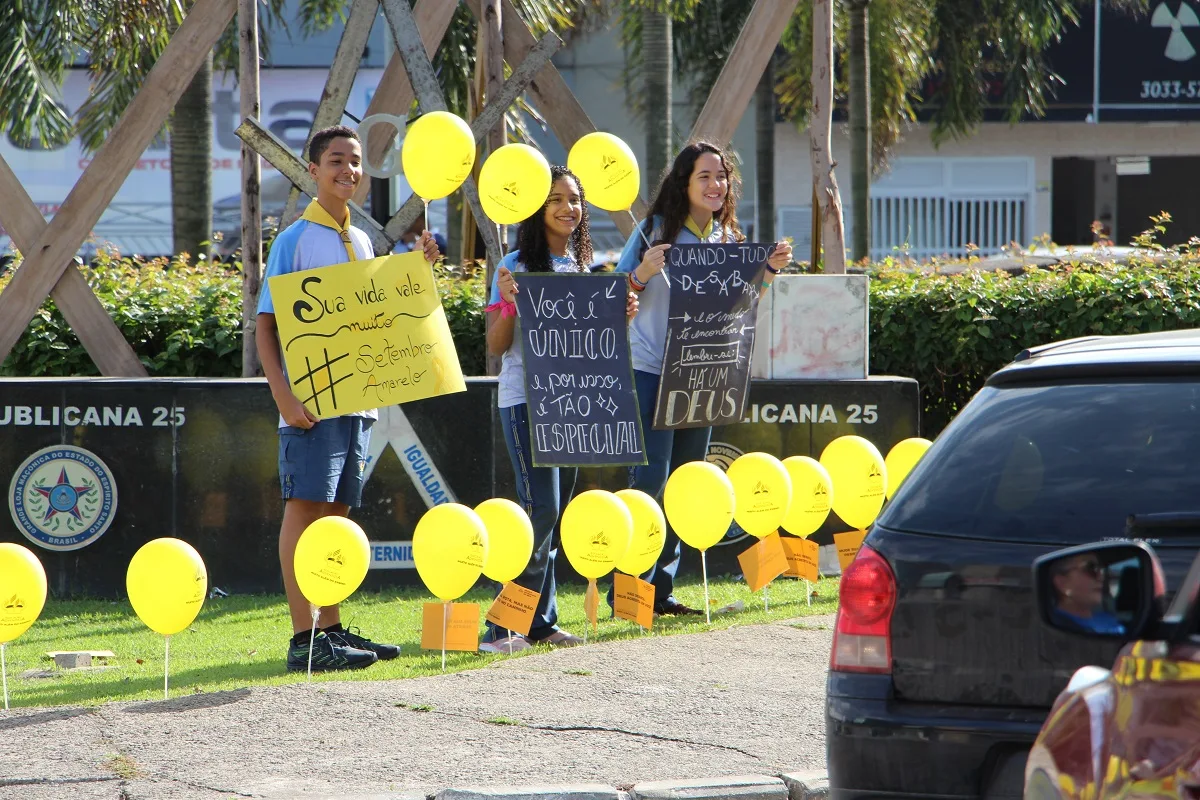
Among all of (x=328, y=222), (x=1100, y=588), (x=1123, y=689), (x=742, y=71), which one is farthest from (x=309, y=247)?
(x=1123, y=689)

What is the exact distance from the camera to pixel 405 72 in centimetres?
833

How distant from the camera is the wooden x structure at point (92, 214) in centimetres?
796

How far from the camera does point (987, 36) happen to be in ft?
75.5

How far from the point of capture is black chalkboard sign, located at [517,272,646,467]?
6.50 meters

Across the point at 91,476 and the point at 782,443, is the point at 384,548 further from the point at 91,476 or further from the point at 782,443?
the point at 782,443

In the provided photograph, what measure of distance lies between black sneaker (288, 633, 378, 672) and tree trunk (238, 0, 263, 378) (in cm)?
208

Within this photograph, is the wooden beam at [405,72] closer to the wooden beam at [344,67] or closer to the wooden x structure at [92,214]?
the wooden beam at [344,67]

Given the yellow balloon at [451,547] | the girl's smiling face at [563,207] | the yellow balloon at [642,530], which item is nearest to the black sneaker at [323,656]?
the yellow balloon at [451,547]

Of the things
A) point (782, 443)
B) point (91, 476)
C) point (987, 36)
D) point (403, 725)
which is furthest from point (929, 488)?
point (987, 36)

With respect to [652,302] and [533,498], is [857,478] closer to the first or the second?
[652,302]

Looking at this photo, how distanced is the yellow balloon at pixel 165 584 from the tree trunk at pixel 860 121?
Answer: 39.4 feet

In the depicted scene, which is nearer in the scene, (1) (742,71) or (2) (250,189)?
(2) (250,189)

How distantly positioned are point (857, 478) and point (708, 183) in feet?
5.55

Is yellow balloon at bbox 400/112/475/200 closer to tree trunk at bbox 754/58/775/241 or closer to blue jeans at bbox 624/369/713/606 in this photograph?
blue jeans at bbox 624/369/713/606
